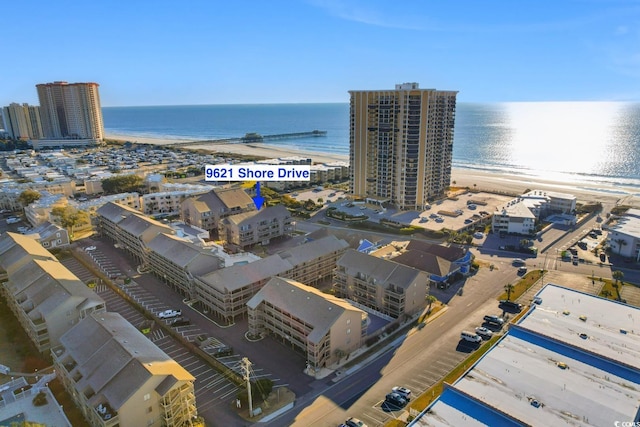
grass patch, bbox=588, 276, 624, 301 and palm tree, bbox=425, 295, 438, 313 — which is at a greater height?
palm tree, bbox=425, 295, 438, 313

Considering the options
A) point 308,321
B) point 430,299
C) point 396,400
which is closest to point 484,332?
point 430,299

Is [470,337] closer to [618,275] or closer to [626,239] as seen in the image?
[618,275]

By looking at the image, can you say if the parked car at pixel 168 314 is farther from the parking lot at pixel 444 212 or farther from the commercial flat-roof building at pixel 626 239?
the commercial flat-roof building at pixel 626 239

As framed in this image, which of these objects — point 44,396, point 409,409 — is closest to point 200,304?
point 44,396

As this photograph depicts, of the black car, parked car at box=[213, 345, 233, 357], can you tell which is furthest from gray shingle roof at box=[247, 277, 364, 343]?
the black car


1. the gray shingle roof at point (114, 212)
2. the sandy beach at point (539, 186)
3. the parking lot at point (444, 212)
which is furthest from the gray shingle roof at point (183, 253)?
the sandy beach at point (539, 186)

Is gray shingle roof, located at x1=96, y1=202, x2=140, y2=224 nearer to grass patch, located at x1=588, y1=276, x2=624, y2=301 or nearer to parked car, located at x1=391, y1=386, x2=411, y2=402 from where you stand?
parked car, located at x1=391, y1=386, x2=411, y2=402
